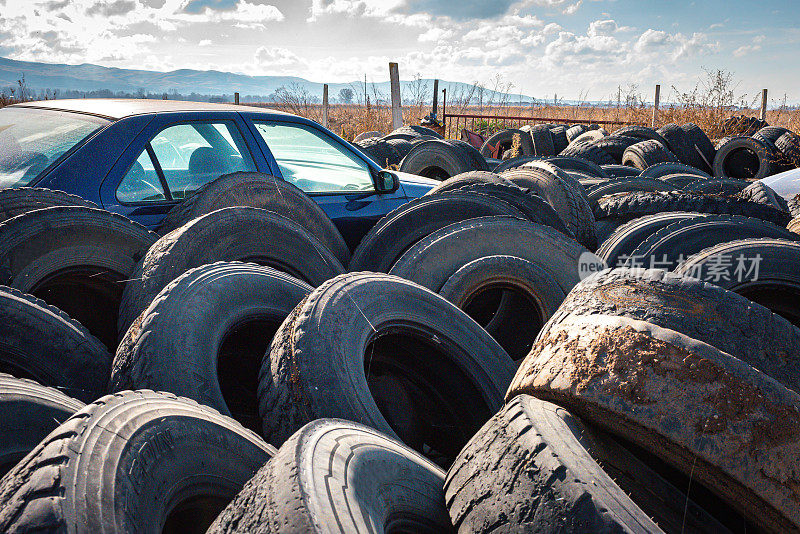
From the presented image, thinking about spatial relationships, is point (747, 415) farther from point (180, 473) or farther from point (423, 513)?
point (180, 473)

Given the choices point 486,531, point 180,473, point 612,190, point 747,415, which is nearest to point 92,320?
point 180,473

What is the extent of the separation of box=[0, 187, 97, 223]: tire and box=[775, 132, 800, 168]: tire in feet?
37.1

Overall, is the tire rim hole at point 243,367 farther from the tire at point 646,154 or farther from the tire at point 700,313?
the tire at point 646,154

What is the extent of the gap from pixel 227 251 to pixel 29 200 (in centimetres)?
129

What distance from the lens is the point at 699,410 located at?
5.36 ft

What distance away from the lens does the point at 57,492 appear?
1.27 m

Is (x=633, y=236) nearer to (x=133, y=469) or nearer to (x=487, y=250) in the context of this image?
(x=487, y=250)

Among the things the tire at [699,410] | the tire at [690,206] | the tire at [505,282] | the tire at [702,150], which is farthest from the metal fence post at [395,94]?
the tire at [699,410]

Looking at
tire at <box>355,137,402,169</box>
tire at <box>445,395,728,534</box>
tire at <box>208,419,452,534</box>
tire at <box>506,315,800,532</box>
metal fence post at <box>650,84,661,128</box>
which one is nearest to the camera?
tire at <box>208,419,452,534</box>

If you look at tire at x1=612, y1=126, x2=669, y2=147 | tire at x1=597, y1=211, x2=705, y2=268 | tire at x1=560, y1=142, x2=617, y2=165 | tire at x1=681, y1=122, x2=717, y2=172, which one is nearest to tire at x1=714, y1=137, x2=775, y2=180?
tire at x1=681, y1=122, x2=717, y2=172

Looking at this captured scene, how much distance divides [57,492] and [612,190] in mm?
5941

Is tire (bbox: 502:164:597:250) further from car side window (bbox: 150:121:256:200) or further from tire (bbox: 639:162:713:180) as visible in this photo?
tire (bbox: 639:162:713:180)

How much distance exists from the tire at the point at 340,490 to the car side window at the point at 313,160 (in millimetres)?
3242

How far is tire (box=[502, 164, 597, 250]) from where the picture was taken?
15.9 feet
